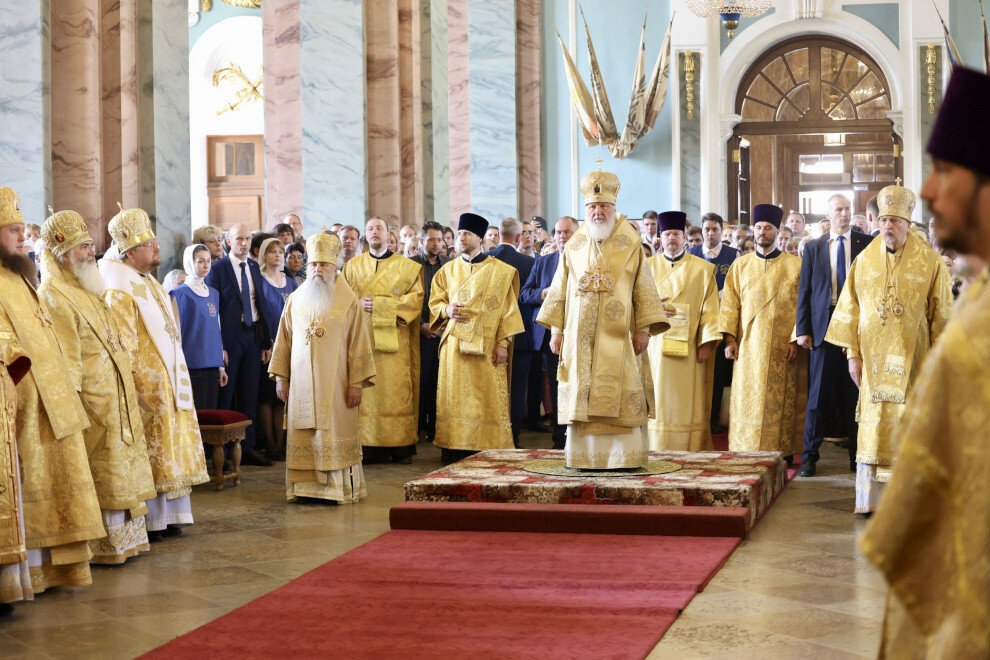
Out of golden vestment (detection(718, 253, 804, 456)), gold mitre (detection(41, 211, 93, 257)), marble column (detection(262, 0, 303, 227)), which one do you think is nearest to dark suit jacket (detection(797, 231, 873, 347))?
golden vestment (detection(718, 253, 804, 456))

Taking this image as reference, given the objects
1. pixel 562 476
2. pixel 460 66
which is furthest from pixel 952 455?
pixel 460 66

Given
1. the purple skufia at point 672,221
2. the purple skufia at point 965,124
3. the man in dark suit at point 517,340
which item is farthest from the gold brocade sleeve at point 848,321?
the purple skufia at point 965,124

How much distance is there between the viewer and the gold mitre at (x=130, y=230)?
646cm

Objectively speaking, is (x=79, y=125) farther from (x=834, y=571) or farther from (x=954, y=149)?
(x=954, y=149)

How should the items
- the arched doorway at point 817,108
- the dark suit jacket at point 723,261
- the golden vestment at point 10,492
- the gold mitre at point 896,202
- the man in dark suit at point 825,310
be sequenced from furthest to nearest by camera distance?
the arched doorway at point 817,108 < the dark suit jacket at point 723,261 < the man in dark suit at point 825,310 < the gold mitre at point 896,202 < the golden vestment at point 10,492

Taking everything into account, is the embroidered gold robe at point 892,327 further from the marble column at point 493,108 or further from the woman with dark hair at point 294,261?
the marble column at point 493,108

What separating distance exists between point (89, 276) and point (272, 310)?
341 centimetres

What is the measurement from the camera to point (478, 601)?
512 cm

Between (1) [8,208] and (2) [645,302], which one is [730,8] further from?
(1) [8,208]

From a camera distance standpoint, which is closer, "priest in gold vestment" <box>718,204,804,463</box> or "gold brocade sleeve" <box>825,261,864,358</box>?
"gold brocade sleeve" <box>825,261,864,358</box>

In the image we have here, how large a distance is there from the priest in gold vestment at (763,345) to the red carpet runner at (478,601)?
250 centimetres

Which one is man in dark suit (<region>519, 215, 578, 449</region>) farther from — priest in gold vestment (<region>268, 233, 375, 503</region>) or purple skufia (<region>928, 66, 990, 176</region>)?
purple skufia (<region>928, 66, 990, 176</region>)

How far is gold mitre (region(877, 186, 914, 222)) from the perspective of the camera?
6.89 metres

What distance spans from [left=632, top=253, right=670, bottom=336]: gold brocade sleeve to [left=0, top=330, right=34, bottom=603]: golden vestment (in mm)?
3613
